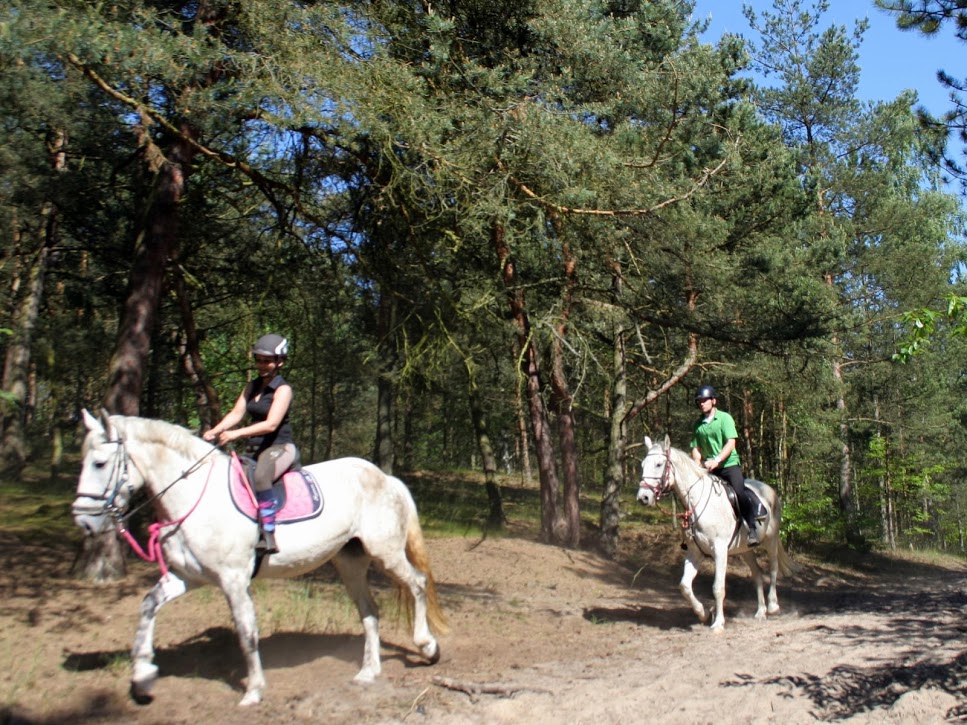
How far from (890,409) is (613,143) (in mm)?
24387

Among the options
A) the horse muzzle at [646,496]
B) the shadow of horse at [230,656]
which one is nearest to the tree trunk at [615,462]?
the horse muzzle at [646,496]

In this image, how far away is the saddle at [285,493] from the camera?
21.9 feet

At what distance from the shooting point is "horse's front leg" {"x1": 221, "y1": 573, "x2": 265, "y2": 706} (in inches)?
254

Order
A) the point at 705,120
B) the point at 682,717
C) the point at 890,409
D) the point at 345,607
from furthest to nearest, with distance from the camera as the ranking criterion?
the point at 890,409
the point at 705,120
the point at 345,607
the point at 682,717

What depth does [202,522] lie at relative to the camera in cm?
644

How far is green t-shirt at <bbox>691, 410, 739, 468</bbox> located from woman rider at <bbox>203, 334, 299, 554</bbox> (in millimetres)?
5638

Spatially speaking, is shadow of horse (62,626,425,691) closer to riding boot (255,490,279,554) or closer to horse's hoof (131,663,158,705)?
horse's hoof (131,663,158,705)

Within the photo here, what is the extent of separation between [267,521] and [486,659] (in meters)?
2.83

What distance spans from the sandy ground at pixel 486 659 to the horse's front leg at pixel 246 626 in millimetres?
164

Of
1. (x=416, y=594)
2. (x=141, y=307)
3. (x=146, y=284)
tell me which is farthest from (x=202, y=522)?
(x=146, y=284)

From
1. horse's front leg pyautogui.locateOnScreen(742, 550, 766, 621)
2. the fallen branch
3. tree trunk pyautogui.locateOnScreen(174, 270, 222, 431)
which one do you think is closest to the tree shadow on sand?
the fallen branch

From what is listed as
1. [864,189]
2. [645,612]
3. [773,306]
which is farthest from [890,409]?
[645,612]

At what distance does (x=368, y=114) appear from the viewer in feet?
30.9

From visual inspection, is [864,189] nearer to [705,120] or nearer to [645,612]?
[705,120]
